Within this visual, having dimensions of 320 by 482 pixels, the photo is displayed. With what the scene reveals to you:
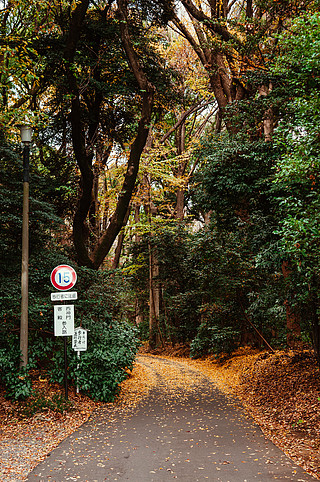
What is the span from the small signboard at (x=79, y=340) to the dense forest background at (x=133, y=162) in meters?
0.42

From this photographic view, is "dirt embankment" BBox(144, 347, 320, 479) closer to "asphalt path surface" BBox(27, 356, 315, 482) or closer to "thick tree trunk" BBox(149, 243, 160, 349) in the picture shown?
"asphalt path surface" BBox(27, 356, 315, 482)

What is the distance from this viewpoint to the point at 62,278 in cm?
868

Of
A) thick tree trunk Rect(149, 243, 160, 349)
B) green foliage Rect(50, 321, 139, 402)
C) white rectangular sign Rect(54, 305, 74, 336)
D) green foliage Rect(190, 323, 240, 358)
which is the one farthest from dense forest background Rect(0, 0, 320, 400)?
thick tree trunk Rect(149, 243, 160, 349)

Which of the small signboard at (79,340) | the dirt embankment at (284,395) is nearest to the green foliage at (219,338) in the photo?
the dirt embankment at (284,395)

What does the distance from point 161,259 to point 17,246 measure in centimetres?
1285

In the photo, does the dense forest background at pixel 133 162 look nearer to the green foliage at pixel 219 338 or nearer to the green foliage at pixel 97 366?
the green foliage at pixel 97 366

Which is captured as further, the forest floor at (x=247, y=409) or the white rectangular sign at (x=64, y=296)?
the white rectangular sign at (x=64, y=296)

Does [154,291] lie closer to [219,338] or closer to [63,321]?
[219,338]

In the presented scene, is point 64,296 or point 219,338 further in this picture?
point 219,338

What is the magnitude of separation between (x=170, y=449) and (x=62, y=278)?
4.27m

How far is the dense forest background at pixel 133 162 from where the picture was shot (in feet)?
23.9

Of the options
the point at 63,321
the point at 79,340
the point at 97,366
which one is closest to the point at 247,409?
the point at 97,366

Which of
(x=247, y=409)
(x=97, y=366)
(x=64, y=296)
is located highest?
(x=64, y=296)

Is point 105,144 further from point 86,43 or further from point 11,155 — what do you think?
point 11,155
